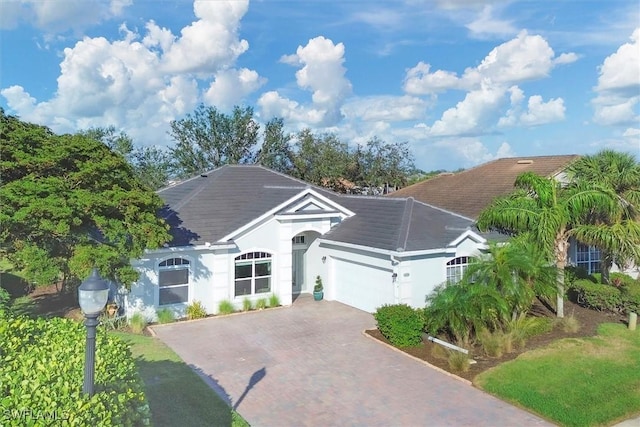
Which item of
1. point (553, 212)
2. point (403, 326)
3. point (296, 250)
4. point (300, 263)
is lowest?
point (403, 326)

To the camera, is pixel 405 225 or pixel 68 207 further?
pixel 405 225

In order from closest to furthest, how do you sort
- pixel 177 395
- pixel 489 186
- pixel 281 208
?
pixel 177 395 < pixel 281 208 < pixel 489 186

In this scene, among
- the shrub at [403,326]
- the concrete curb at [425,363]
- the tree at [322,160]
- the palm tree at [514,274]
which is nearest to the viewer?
the concrete curb at [425,363]

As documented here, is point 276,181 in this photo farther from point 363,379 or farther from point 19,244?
point 363,379

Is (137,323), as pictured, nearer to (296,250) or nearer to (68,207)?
(68,207)

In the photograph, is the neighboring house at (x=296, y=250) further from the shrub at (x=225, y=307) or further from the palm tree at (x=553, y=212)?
the palm tree at (x=553, y=212)

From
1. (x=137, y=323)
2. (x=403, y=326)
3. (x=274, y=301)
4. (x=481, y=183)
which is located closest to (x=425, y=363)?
(x=403, y=326)

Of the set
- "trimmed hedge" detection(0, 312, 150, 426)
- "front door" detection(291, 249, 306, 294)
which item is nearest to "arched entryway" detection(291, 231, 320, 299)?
"front door" detection(291, 249, 306, 294)

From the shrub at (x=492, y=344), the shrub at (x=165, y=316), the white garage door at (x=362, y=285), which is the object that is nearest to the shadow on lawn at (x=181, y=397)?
the shrub at (x=165, y=316)
